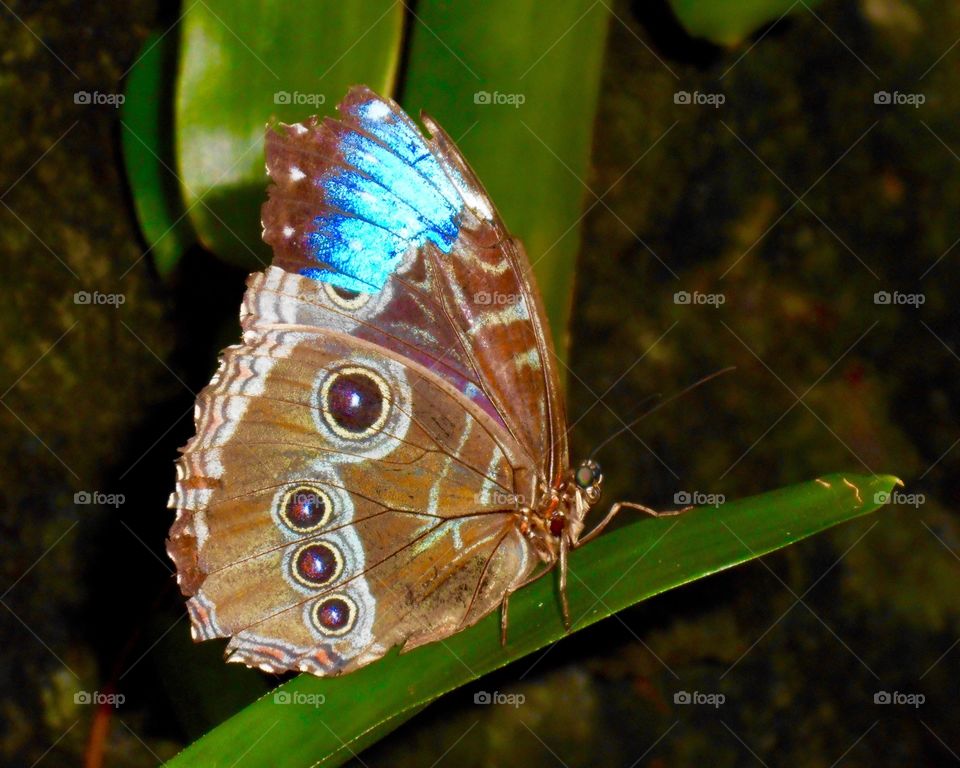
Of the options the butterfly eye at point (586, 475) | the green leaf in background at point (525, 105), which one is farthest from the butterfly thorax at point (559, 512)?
the green leaf in background at point (525, 105)

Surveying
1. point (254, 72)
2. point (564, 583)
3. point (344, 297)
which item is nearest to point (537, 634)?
point (564, 583)

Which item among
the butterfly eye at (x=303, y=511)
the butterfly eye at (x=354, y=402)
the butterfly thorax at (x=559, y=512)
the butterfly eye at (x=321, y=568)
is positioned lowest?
the butterfly eye at (x=321, y=568)

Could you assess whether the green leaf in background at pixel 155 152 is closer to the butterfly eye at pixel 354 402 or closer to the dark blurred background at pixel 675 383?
the dark blurred background at pixel 675 383

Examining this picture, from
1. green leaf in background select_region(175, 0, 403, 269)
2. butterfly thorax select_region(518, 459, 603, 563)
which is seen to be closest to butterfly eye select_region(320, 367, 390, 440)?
butterfly thorax select_region(518, 459, 603, 563)

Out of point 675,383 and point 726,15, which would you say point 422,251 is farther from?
point 675,383

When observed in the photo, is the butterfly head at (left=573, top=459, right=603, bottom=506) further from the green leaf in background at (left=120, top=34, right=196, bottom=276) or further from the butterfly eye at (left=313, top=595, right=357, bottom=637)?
the green leaf in background at (left=120, top=34, right=196, bottom=276)

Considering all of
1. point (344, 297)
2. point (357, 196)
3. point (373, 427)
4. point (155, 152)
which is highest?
point (155, 152)

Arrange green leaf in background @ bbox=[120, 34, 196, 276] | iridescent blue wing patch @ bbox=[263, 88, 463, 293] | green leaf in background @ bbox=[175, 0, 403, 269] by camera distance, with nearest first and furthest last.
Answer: iridescent blue wing patch @ bbox=[263, 88, 463, 293], green leaf in background @ bbox=[175, 0, 403, 269], green leaf in background @ bbox=[120, 34, 196, 276]

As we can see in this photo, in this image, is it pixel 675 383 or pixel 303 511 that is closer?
pixel 303 511
